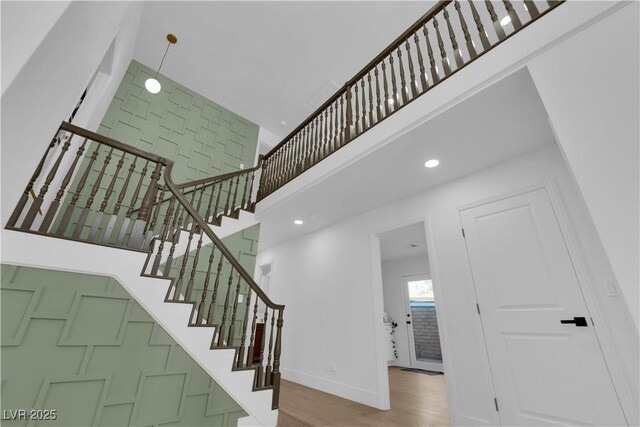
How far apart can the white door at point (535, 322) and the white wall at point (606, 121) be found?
3.85ft

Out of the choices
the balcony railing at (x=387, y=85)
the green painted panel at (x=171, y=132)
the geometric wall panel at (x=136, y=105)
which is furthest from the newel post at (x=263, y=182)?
the geometric wall panel at (x=136, y=105)

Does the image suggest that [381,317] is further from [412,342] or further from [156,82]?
[156,82]

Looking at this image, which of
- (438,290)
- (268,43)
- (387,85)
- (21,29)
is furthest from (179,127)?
(438,290)

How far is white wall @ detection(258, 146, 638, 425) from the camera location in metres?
2.24

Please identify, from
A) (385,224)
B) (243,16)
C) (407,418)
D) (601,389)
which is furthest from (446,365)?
(243,16)

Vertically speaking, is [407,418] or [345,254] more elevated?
[345,254]

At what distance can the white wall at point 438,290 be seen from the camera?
2.24 m

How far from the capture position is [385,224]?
3.85 m

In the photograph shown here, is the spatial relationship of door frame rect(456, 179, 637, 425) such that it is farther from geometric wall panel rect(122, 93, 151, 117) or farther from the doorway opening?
geometric wall panel rect(122, 93, 151, 117)

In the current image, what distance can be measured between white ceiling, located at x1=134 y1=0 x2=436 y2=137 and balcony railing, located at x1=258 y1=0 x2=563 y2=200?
2.07 ft

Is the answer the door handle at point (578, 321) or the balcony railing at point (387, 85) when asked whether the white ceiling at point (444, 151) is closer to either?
the balcony railing at point (387, 85)

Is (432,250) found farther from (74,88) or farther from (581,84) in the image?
(74,88)

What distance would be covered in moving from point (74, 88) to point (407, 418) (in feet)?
12.1

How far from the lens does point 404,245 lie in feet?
19.6
